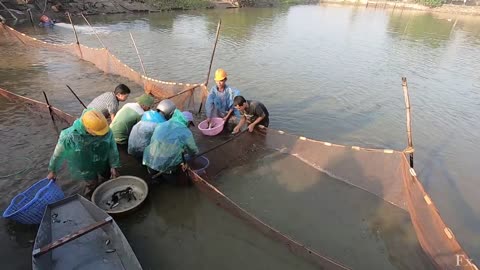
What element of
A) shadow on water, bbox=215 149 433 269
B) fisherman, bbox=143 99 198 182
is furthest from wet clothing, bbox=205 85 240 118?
fisherman, bbox=143 99 198 182

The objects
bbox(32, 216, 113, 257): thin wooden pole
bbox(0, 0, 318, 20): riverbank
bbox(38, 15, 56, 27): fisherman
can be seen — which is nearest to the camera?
bbox(32, 216, 113, 257): thin wooden pole

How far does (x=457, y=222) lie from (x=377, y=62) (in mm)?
11256

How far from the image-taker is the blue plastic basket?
12.3 ft

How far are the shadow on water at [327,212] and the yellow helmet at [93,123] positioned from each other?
211 centimetres

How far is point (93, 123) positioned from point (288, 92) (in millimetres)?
7718

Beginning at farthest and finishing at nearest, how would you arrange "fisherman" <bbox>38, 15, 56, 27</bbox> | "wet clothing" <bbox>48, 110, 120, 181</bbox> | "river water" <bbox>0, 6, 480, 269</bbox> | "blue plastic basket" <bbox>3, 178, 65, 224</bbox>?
→ "fisherman" <bbox>38, 15, 56, 27</bbox>
"river water" <bbox>0, 6, 480, 269</bbox>
"wet clothing" <bbox>48, 110, 120, 181</bbox>
"blue plastic basket" <bbox>3, 178, 65, 224</bbox>

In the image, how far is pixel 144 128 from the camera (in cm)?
488

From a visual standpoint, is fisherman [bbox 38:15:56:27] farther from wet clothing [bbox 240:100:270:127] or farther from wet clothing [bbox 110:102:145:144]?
wet clothing [bbox 240:100:270:127]

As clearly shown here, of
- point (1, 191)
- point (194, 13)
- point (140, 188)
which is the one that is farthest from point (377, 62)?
point (194, 13)

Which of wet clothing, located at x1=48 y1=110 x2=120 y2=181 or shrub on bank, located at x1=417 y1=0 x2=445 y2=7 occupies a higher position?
wet clothing, located at x1=48 y1=110 x2=120 y2=181

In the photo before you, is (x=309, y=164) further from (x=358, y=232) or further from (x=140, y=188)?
(x=140, y=188)

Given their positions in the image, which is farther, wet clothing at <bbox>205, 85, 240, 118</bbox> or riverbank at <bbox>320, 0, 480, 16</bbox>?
riverbank at <bbox>320, 0, 480, 16</bbox>

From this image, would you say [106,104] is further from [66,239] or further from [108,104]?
[66,239]

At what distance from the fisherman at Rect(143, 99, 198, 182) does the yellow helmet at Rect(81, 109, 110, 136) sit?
2.63 feet
